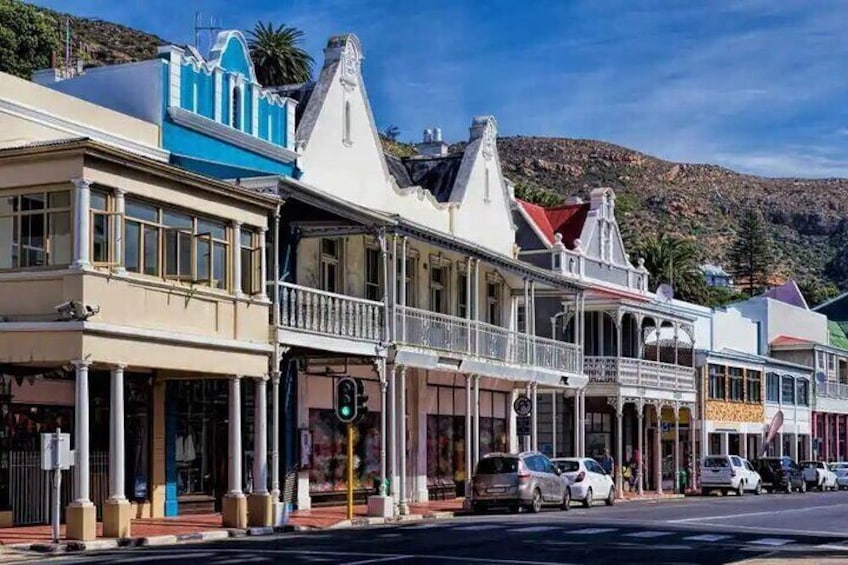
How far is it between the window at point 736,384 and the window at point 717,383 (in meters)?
0.80

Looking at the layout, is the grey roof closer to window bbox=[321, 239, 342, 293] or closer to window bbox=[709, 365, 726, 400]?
window bbox=[321, 239, 342, 293]

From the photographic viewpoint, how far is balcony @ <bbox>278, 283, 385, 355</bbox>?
31000 mm

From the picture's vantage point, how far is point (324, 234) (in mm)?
33781

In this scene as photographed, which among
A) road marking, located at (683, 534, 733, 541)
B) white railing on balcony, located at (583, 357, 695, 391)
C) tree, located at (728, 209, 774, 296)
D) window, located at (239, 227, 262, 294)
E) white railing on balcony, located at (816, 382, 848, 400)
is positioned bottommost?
road marking, located at (683, 534, 733, 541)

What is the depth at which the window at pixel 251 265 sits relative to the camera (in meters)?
29.5

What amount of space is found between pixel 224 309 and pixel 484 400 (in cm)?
1820

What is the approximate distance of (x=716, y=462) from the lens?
53.5 m

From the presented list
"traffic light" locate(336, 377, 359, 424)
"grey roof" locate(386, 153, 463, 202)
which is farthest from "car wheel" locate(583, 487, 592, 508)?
"traffic light" locate(336, 377, 359, 424)

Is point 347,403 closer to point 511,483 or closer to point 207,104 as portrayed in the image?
point 511,483

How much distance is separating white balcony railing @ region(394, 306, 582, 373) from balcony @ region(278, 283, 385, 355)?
117 cm

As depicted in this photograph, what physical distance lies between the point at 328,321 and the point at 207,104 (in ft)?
18.0

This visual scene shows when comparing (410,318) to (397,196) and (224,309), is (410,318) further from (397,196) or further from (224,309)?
(224,309)

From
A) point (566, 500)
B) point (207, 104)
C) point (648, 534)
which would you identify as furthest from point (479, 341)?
point (648, 534)

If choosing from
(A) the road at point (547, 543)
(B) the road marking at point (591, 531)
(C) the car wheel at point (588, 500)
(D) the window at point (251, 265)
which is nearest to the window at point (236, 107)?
(D) the window at point (251, 265)
